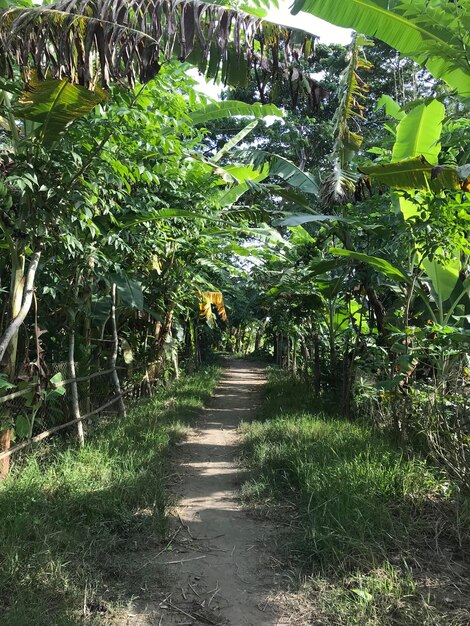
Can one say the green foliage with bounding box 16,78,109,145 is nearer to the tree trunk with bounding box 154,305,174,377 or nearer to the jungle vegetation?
the jungle vegetation

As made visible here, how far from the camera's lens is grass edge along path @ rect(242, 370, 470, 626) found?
2566 millimetres

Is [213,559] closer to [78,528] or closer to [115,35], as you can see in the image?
[78,528]

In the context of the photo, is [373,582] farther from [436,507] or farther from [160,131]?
[160,131]

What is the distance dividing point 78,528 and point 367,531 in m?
2.04

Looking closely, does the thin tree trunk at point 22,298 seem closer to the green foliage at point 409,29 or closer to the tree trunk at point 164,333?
the green foliage at point 409,29

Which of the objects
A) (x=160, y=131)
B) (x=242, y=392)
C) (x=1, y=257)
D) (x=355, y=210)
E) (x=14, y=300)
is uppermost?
(x=160, y=131)

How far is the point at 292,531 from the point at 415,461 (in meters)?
1.32

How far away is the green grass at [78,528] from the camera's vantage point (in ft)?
8.39

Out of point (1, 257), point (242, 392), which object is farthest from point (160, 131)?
point (242, 392)

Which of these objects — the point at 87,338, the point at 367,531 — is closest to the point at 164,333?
the point at 87,338

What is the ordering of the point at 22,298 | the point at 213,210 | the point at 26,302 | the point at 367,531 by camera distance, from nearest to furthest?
the point at 367,531 → the point at 26,302 → the point at 22,298 → the point at 213,210

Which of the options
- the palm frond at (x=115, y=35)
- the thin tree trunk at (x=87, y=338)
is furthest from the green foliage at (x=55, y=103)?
the thin tree trunk at (x=87, y=338)

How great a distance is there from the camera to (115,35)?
2822 millimetres

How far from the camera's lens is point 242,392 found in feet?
43.2
